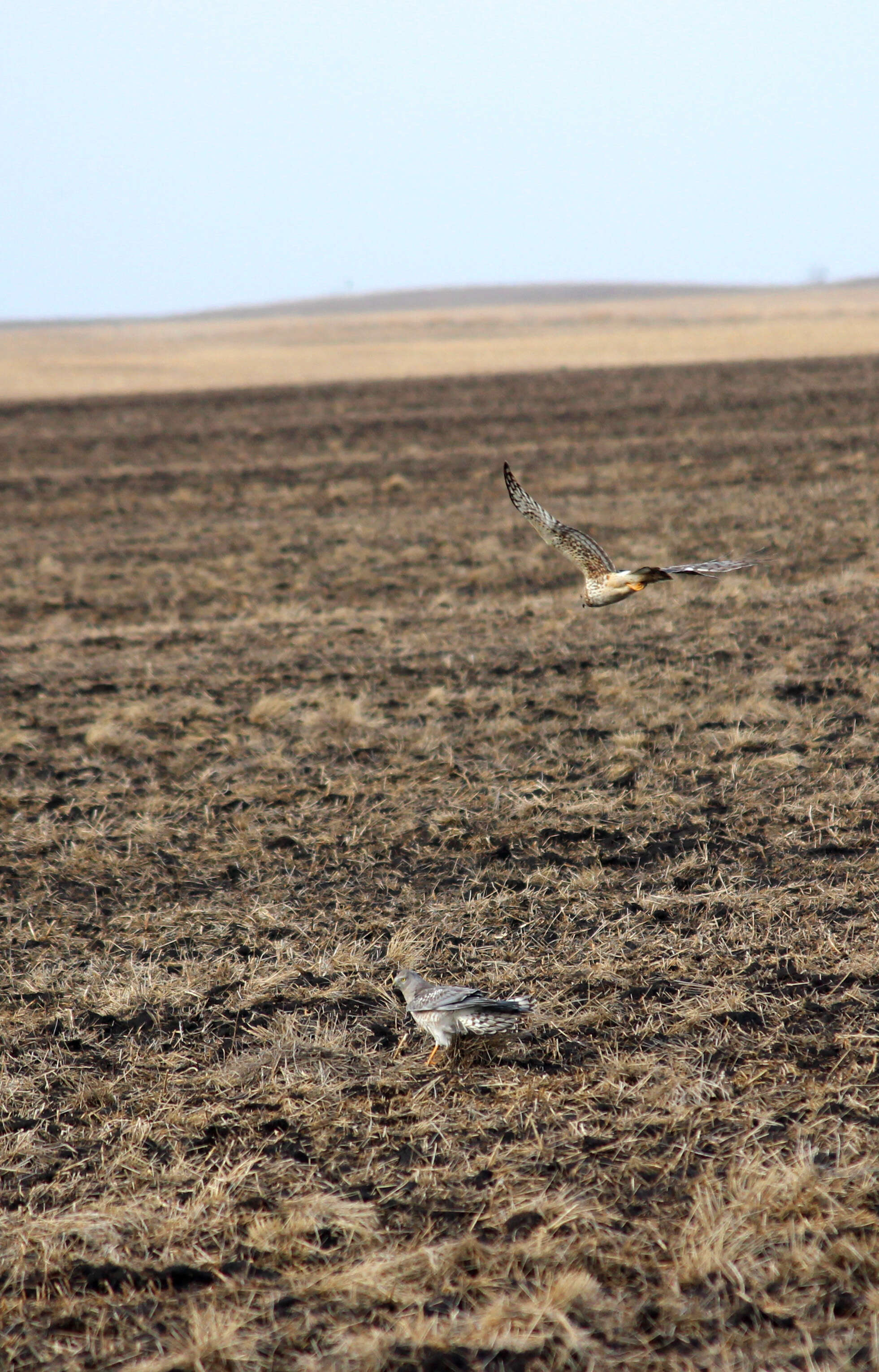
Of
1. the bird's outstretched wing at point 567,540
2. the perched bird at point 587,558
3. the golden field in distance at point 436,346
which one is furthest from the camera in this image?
the golden field in distance at point 436,346

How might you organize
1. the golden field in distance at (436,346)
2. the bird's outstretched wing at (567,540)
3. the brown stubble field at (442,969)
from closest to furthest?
the brown stubble field at (442,969) → the bird's outstretched wing at (567,540) → the golden field in distance at (436,346)

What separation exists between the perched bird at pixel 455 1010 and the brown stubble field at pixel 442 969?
0.54ft

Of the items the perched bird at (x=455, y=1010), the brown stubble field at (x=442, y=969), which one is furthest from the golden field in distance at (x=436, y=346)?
the perched bird at (x=455, y=1010)

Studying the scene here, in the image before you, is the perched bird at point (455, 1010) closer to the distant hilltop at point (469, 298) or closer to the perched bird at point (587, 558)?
the perched bird at point (587, 558)

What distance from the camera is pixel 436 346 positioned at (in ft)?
167

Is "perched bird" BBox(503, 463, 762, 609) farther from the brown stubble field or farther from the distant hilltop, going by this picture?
the distant hilltop

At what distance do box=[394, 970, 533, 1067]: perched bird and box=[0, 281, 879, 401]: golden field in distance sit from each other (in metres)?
30.1

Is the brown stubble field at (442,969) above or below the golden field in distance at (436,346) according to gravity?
below

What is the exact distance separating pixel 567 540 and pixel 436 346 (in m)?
49.4

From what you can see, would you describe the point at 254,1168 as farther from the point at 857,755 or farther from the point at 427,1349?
the point at 857,755

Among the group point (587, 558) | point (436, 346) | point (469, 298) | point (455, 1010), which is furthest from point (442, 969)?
A: point (469, 298)

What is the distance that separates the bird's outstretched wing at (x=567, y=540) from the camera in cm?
385

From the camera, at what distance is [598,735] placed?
7277 mm

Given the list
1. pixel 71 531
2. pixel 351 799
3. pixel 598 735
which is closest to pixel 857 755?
pixel 598 735
